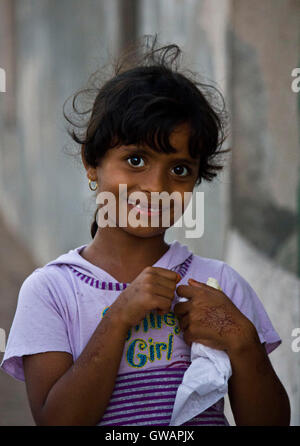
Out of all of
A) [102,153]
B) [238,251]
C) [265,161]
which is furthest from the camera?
[238,251]

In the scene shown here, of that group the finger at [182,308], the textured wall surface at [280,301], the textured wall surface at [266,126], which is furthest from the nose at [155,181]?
the textured wall surface at [266,126]

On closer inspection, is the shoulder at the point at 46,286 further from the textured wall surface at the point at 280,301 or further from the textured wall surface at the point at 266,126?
the textured wall surface at the point at 266,126

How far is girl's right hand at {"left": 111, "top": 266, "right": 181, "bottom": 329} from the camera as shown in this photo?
171cm

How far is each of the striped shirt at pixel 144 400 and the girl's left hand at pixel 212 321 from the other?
13cm

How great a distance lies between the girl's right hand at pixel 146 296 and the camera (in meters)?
1.71

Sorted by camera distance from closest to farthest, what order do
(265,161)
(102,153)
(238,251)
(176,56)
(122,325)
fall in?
1. (122,325)
2. (102,153)
3. (176,56)
4. (265,161)
5. (238,251)

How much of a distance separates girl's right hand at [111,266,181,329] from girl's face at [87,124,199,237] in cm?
22

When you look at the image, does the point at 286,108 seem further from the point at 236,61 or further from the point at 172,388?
the point at 172,388

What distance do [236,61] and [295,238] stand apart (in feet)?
3.52

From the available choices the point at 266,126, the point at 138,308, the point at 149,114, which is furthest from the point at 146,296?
the point at 266,126

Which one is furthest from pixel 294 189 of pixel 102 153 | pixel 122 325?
pixel 122 325

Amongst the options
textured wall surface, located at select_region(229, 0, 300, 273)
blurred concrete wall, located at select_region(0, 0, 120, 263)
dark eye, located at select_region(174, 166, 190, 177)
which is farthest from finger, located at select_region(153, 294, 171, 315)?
blurred concrete wall, located at select_region(0, 0, 120, 263)

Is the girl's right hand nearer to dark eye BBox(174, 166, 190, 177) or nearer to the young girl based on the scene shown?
the young girl

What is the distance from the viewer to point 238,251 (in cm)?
362
